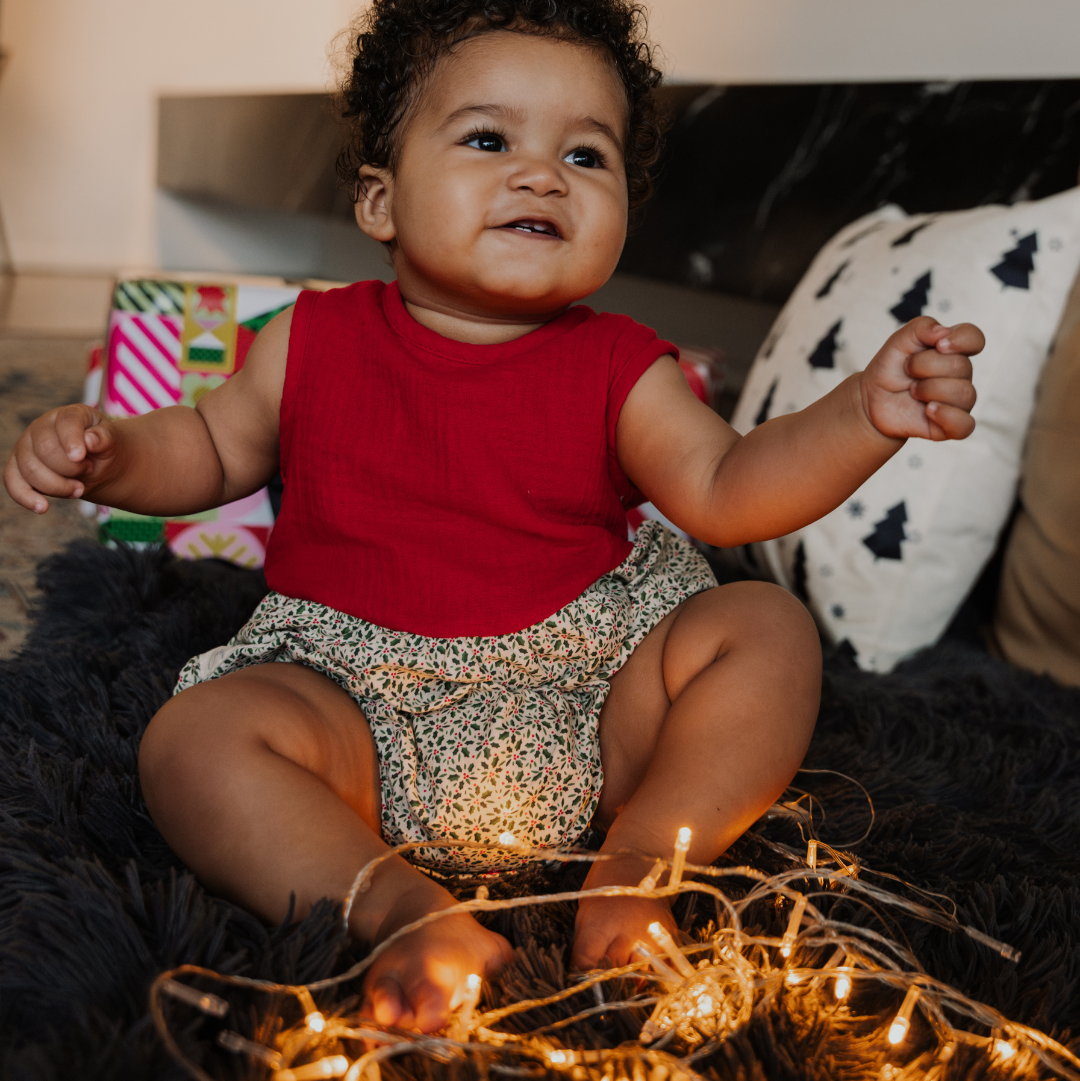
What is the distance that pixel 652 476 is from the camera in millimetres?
725

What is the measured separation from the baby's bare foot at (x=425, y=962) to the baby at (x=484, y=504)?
3 cm

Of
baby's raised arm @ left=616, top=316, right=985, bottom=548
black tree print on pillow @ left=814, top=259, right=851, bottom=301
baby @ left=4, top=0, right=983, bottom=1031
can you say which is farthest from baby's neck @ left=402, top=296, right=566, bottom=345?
black tree print on pillow @ left=814, top=259, right=851, bottom=301

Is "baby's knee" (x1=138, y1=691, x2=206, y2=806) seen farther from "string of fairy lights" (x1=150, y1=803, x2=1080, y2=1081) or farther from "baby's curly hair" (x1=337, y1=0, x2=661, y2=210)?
"baby's curly hair" (x1=337, y1=0, x2=661, y2=210)

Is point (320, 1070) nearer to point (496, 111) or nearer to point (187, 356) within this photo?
point (496, 111)

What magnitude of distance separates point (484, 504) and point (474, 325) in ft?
0.45

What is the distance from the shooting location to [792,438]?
2.00 feet

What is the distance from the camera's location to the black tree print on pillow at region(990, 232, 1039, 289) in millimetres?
963

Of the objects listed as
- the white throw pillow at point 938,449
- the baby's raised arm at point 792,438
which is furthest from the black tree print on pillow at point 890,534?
the baby's raised arm at point 792,438

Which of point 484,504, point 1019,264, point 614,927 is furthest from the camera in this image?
point 1019,264

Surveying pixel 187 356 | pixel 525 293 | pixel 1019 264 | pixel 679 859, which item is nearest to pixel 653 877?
pixel 679 859

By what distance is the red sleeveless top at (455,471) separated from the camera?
2.37 feet

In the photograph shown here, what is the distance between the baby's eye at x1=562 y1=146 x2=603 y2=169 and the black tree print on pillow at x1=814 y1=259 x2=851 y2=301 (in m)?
0.49

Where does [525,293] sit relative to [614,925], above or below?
above

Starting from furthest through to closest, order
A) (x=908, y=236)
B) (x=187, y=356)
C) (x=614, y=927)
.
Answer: (x=187, y=356)
(x=908, y=236)
(x=614, y=927)
